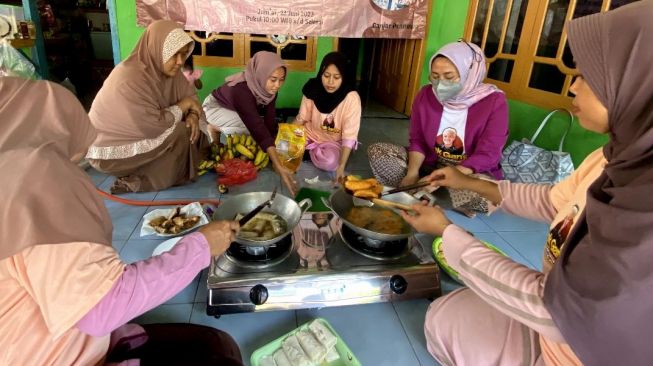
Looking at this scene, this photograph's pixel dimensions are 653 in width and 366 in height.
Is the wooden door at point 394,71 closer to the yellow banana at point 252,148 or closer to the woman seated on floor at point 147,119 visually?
the yellow banana at point 252,148

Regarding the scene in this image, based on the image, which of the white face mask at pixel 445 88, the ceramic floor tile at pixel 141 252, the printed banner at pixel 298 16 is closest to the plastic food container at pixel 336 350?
the ceramic floor tile at pixel 141 252

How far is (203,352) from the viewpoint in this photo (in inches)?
40.3

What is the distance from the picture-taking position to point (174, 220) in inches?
78.1

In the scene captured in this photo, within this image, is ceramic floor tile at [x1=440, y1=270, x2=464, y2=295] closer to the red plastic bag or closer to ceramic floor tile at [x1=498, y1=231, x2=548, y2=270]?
ceramic floor tile at [x1=498, y1=231, x2=548, y2=270]

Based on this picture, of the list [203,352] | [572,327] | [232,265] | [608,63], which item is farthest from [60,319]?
[608,63]

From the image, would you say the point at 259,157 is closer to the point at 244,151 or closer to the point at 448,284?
the point at 244,151

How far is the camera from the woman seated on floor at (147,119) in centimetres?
221

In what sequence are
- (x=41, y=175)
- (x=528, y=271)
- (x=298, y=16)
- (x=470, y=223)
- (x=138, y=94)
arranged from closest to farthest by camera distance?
(x=41, y=175)
(x=528, y=271)
(x=138, y=94)
(x=470, y=223)
(x=298, y=16)

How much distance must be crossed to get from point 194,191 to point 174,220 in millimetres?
572

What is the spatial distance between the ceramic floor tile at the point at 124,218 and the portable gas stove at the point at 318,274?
864 mm

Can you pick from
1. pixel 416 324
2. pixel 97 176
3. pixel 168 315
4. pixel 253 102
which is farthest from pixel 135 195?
pixel 416 324

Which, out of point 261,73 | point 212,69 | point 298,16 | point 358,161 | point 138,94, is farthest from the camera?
point 212,69

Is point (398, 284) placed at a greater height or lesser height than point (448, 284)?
greater

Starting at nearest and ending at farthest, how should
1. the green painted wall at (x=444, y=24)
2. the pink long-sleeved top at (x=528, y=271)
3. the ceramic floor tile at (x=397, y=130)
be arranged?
the pink long-sleeved top at (x=528, y=271)
the ceramic floor tile at (x=397, y=130)
the green painted wall at (x=444, y=24)
